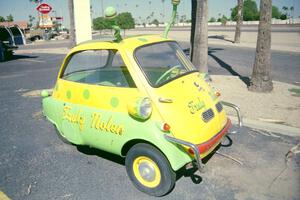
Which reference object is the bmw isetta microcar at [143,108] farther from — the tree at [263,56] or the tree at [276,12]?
the tree at [276,12]

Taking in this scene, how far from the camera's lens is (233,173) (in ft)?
12.8

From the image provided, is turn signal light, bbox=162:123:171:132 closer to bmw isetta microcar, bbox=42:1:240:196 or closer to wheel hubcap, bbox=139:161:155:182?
bmw isetta microcar, bbox=42:1:240:196

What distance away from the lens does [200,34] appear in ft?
28.6

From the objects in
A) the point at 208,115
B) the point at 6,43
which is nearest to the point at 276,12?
the point at 6,43

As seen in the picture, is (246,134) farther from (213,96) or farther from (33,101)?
(33,101)

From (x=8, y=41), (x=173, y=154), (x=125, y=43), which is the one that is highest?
(x=125, y=43)

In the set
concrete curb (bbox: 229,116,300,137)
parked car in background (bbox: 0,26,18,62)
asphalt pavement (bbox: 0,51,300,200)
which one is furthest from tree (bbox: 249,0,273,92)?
parked car in background (bbox: 0,26,18,62)

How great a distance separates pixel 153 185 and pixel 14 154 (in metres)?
2.67

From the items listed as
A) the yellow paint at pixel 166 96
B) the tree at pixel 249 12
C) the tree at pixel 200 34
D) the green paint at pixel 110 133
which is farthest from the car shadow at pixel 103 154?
the tree at pixel 249 12

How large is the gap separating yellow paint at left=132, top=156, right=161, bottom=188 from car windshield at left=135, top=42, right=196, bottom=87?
1043mm

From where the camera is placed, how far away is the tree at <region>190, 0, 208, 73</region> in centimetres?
854

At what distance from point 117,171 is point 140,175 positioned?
61 centimetres

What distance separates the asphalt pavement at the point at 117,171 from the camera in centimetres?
349

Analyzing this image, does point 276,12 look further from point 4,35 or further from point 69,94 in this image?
point 69,94
